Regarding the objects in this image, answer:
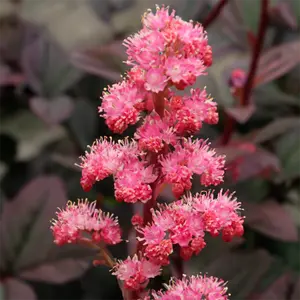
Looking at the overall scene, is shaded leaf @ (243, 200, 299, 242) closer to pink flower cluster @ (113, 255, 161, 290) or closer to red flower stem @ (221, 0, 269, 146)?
red flower stem @ (221, 0, 269, 146)

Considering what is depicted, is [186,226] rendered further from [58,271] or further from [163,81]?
[58,271]

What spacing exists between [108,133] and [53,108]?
0.11 m

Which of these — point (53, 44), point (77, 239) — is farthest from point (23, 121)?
point (77, 239)

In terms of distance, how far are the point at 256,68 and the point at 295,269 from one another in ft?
0.97

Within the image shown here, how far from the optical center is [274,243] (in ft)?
2.81

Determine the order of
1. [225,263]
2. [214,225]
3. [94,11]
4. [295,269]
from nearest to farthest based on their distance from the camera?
[214,225], [225,263], [295,269], [94,11]

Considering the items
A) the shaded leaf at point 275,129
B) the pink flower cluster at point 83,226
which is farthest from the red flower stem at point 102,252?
the shaded leaf at point 275,129

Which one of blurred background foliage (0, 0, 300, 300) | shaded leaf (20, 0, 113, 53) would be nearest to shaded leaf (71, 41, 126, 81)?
blurred background foliage (0, 0, 300, 300)

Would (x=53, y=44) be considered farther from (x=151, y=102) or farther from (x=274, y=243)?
(x=151, y=102)

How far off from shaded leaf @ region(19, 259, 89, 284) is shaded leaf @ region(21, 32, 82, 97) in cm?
34

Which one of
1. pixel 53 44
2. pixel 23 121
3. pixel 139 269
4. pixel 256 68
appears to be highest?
pixel 53 44

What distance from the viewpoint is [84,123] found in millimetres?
894

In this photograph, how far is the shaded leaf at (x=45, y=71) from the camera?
937 millimetres

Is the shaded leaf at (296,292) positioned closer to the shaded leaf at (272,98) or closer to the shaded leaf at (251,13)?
the shaded leaf at (272,98)
